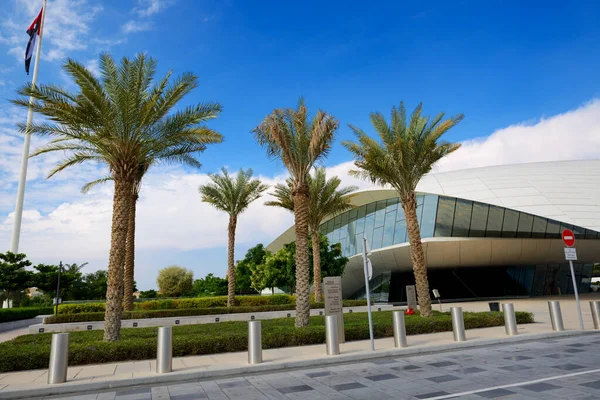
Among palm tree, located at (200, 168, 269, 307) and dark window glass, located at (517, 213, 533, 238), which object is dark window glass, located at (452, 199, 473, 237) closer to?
dark window glass, located at (517, 213, 533, 238)

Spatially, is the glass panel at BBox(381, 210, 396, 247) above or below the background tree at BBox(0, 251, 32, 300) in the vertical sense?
above

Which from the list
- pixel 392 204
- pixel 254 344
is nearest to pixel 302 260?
pixel 254 344

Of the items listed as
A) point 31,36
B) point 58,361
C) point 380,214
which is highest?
point 31,36

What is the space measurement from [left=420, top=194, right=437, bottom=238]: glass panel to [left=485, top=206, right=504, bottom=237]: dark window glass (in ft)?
14.3

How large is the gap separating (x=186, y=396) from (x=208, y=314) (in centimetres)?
1880

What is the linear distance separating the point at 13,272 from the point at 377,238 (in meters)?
30.7

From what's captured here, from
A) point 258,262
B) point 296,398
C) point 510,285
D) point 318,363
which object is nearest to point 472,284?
point 510,285

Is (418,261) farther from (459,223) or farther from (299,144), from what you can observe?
(459,223)

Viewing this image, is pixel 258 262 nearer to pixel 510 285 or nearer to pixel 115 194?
pixel 510 285

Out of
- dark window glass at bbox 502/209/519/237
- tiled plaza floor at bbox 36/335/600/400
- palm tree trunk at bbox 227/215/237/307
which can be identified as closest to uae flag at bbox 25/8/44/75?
palm tree trunk at bbox 227/215/237/307

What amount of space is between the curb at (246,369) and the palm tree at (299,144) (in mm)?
5643

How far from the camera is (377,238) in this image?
128ft

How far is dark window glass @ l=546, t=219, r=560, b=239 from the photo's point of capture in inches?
1218

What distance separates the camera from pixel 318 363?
9.67m
